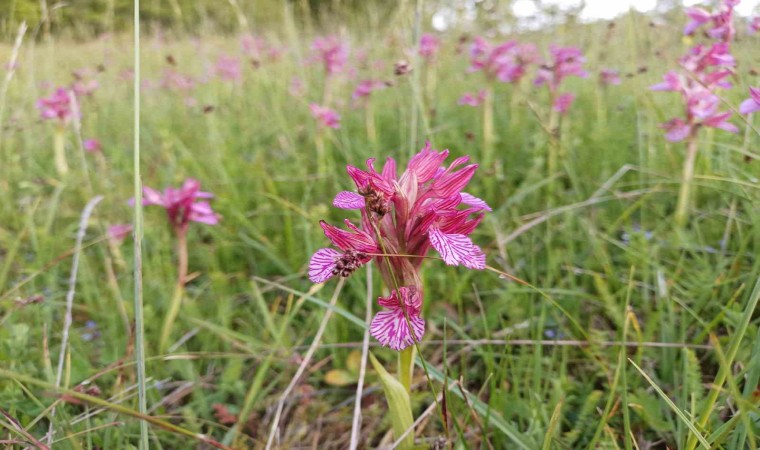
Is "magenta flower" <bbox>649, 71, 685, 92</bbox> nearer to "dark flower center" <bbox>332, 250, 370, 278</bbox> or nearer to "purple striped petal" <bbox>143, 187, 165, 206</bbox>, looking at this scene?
"dark flower center" <bbox>332, 250, 370, 278</bbox>

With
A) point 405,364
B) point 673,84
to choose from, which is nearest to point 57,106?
point 405,364

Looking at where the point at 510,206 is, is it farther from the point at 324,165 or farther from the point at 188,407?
the point at 188,407

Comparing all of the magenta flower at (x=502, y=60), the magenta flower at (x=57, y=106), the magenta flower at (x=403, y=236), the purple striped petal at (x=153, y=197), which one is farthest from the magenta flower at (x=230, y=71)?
the magenta flower at (x=403, y=236)

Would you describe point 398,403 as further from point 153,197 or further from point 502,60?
point 502,60

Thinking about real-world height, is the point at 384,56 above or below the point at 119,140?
above

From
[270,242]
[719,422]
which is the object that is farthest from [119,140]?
[719,422]

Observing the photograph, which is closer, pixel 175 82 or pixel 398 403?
pixel 398 403
